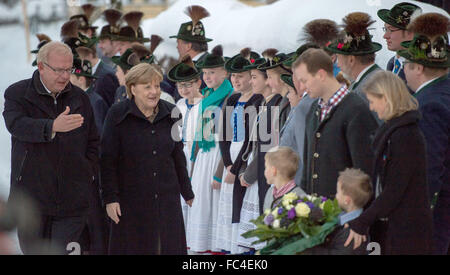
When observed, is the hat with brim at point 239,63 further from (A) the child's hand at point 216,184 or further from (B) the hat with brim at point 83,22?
(B) the hat with brim at point 83,22

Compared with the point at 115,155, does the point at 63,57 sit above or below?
above

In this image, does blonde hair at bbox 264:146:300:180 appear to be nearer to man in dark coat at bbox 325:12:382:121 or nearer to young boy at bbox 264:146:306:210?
young boy at bbox 264:146:306:210

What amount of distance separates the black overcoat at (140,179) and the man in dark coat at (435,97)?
183 cm

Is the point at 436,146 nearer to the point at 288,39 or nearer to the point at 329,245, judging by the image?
the point at 329,245

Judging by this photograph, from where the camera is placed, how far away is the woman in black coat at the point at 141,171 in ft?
17.7

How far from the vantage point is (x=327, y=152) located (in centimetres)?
484

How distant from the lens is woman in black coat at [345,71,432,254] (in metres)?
4.33

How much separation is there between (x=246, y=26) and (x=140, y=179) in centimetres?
445

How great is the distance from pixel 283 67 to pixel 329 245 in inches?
93.7

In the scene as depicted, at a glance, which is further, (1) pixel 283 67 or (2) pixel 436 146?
(1) pixel 283 67

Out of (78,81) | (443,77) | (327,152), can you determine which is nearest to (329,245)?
(327,152)

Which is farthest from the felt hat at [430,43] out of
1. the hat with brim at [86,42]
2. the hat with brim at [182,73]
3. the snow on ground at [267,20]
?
the hat with brim at [86,42]

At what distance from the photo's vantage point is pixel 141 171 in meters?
5.45

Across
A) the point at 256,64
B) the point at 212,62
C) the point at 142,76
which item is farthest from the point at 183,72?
the point at 142,76
